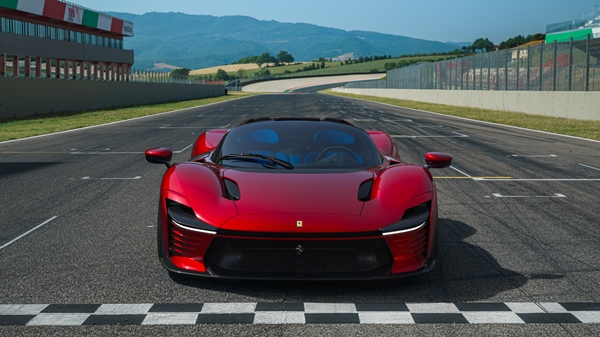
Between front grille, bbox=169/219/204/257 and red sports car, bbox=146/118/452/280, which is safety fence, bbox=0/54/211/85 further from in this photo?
front grille, bbox=169/219/204/257

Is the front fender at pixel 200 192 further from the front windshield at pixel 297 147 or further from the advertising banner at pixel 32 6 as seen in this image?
the advertising banner at pixel 32 6

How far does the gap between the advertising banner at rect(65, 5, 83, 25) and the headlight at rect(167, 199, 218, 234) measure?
55.4 meters

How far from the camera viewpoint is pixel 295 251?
4711mm

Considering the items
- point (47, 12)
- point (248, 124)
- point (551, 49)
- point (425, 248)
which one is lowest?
point (425, 248)

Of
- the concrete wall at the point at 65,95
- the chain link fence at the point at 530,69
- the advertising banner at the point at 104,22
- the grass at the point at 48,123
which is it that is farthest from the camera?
the advertising banner at the point at 104,22

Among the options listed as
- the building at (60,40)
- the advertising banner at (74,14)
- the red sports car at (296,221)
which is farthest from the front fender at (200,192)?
the advertising banner at (74,14)

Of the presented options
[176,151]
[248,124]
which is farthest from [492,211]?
[176,151]

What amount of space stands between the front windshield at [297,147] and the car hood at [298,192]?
1.18 ft

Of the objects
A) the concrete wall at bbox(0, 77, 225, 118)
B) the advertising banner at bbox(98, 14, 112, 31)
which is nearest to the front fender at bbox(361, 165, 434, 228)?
the concrete wall at bbox(0, 77, 225, 118)

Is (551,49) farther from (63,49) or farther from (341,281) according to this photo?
(63,49)

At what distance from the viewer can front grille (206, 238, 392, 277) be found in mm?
4711

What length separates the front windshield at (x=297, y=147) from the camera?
591 centimetres

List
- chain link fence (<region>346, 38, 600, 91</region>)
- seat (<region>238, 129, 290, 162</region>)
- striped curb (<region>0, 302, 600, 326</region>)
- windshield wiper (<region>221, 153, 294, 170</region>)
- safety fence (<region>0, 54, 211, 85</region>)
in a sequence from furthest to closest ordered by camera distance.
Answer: safety fence (<region>0, 54, 211, 85</region>)
chain link fence (<region>346, 38, 600, 91</region>)
seat (<region>238, 129, 290, 162</region>)
windshield wiper (<region>221, 153, 294, 170</region>)
striped curb (<region>0, 302, 600, 326</region>)

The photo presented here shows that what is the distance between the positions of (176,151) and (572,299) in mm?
12329
